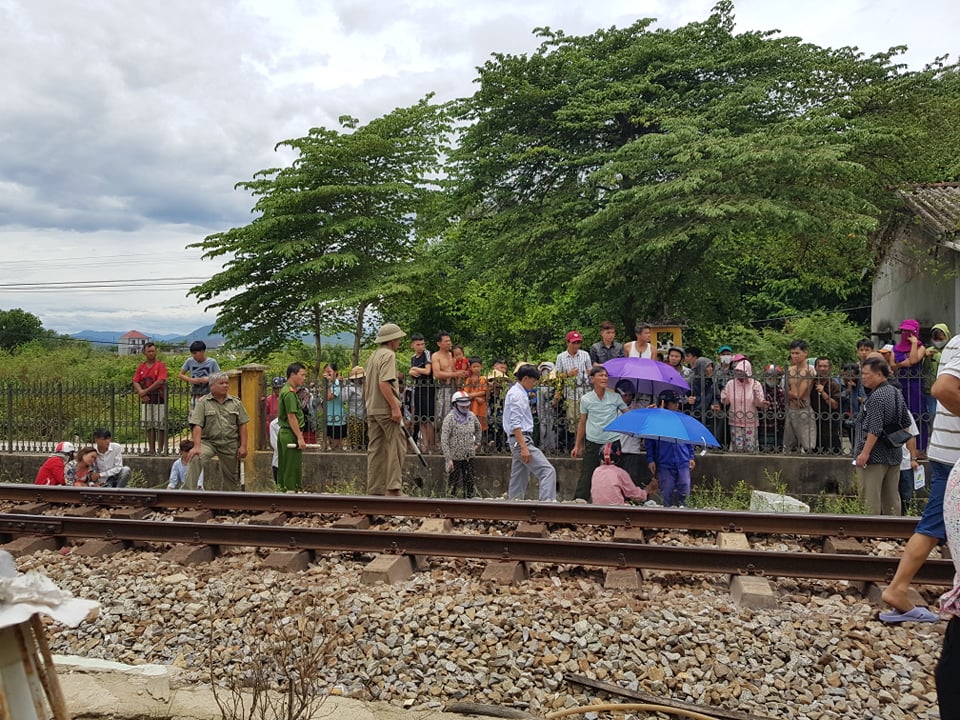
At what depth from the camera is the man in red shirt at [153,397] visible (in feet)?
41.3

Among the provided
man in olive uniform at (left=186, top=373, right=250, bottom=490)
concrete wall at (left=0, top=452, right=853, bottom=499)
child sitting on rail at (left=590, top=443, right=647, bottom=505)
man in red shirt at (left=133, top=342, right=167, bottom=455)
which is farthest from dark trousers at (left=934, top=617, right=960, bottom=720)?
man in red shirt at (left=133, top=342, right=167, bottom=455)

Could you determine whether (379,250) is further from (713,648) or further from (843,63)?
(713,648)

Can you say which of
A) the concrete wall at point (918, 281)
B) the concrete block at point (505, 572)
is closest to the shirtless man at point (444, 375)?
the concrete block at point (505, 572)

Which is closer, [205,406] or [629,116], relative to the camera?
[205,406]

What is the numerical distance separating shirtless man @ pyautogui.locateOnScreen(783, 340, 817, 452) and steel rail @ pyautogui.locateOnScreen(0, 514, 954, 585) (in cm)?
473

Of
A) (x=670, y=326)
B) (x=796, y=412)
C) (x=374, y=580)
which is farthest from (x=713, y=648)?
(x=670, y=326)

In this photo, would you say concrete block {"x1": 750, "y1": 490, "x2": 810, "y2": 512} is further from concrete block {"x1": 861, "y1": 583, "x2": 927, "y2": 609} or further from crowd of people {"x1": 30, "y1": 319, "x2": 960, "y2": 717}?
concrete block {"x1": 861, "y1": 583, "x2": 927, "y2": 609}

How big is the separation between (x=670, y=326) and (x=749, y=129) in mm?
5067

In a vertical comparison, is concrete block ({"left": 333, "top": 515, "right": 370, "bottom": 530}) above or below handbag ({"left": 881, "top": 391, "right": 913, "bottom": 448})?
below

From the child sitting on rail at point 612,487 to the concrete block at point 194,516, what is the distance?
3.90 m

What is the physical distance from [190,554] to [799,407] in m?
7.73

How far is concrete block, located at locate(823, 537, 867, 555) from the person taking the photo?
6258mm

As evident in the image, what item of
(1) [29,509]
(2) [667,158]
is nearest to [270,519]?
(1) [29,509]

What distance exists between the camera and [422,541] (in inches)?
253
